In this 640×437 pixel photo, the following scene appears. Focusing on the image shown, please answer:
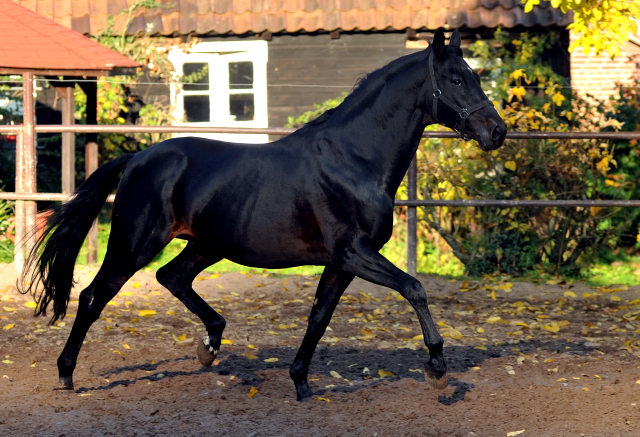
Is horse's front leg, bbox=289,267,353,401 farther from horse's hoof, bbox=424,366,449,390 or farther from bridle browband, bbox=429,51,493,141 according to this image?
bridle browband, bbox=429,51,493,141

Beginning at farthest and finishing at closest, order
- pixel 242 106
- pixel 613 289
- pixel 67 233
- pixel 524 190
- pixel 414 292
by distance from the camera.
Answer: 1. pixel 242 106
2. pixel 524 190
3. pixel 613 289
4. pixel 67 233
5. pixel 414 292

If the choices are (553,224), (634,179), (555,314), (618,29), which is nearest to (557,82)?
(634,179)

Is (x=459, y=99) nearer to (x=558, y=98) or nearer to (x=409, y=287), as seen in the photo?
(x=409, y=287)

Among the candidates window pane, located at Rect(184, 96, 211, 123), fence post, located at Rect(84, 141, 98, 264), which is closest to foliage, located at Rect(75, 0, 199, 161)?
window pane, located at Rect(184, 96, 211, 123)

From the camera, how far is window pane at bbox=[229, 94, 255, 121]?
13.0 meters

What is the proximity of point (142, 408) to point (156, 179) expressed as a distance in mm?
1266

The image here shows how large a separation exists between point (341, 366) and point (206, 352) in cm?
89

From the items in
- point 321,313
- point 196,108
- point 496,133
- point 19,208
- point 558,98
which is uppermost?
point 558,98

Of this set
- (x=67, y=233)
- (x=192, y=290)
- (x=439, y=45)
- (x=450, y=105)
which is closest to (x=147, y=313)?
(x=192, y=290)

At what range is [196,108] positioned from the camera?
1314 centimetres

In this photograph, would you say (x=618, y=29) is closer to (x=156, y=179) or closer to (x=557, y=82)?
(x=557, y=82)

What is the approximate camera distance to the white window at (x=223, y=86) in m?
12.6

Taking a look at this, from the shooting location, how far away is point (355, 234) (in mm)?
4152

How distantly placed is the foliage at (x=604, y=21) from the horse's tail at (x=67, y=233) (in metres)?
4.13
